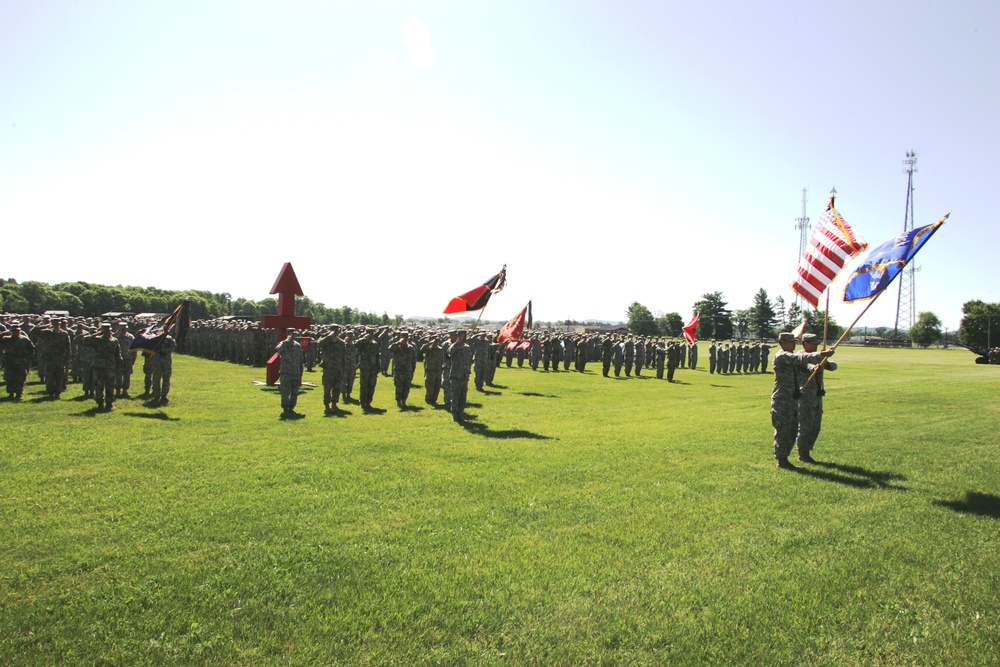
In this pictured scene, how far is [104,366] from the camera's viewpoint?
13.2 m

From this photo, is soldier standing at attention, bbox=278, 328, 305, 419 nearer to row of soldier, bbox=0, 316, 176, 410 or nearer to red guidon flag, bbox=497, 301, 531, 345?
row of soldier, bbox=0, 316, 176, 410

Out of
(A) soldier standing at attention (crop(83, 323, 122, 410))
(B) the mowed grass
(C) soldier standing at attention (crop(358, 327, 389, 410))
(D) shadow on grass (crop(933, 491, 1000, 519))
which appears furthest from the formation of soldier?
(A) soldier standing at attention (crop(83, 323, 122, 410))

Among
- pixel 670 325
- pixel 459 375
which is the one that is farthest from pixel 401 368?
pixel 670 325

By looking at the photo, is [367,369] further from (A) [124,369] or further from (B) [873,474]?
(B) [873,474]

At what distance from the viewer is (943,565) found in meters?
5.41

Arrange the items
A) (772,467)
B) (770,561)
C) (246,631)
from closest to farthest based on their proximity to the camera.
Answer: (246,631), (770,561), (772,467)

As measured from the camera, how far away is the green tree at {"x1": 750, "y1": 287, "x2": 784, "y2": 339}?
90.5m

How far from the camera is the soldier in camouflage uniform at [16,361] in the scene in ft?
46.8

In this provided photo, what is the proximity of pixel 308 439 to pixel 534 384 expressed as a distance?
13.6m

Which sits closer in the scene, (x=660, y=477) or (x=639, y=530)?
(x=639, y=530)

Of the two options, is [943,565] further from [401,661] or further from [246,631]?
[246,631]

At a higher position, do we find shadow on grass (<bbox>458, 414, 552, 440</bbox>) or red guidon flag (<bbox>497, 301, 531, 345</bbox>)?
red guidon flag (<bbox>497, 301, 531, 345</bbox>)

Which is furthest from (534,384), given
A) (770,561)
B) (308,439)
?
(770,561)

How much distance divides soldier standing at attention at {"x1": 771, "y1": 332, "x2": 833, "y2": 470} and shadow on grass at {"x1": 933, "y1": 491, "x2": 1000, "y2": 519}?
218 cm
